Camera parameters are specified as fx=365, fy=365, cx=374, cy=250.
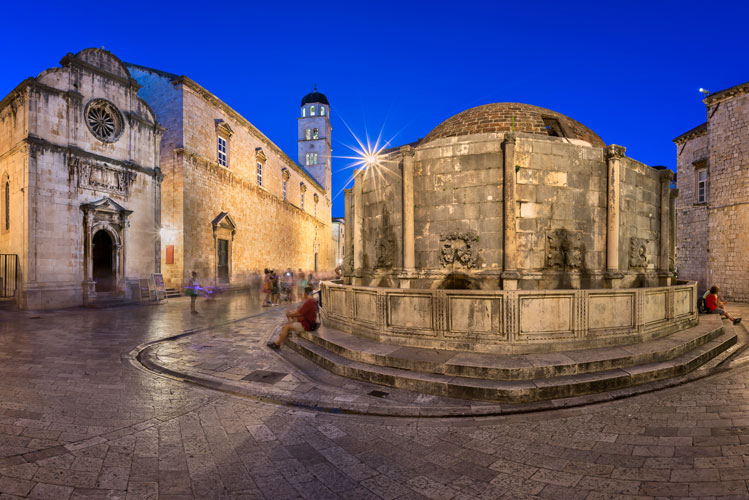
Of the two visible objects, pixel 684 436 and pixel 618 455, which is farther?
pixel 684 436

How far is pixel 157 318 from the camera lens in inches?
504

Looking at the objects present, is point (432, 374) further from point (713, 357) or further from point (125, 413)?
point (713, 357)

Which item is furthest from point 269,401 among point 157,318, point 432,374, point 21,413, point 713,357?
point 157,318

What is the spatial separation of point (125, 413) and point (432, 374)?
13.6 ft

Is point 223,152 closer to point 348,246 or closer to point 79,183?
point 79,183

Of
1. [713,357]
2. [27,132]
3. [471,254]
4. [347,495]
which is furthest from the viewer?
[27,132]

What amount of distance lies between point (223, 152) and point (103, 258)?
10369 mm

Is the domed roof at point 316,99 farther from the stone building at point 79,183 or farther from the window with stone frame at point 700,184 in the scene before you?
the window with stone frame at point 700,184

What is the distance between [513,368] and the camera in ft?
17.7

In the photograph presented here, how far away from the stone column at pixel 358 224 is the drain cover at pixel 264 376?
14.9ft

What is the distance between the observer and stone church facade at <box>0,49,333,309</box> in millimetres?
14938

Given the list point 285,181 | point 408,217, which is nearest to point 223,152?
point 285,181

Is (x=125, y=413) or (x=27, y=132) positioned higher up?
(x=27, y=132)

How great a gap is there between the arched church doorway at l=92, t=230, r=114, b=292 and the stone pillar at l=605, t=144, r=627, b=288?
2034 cm
